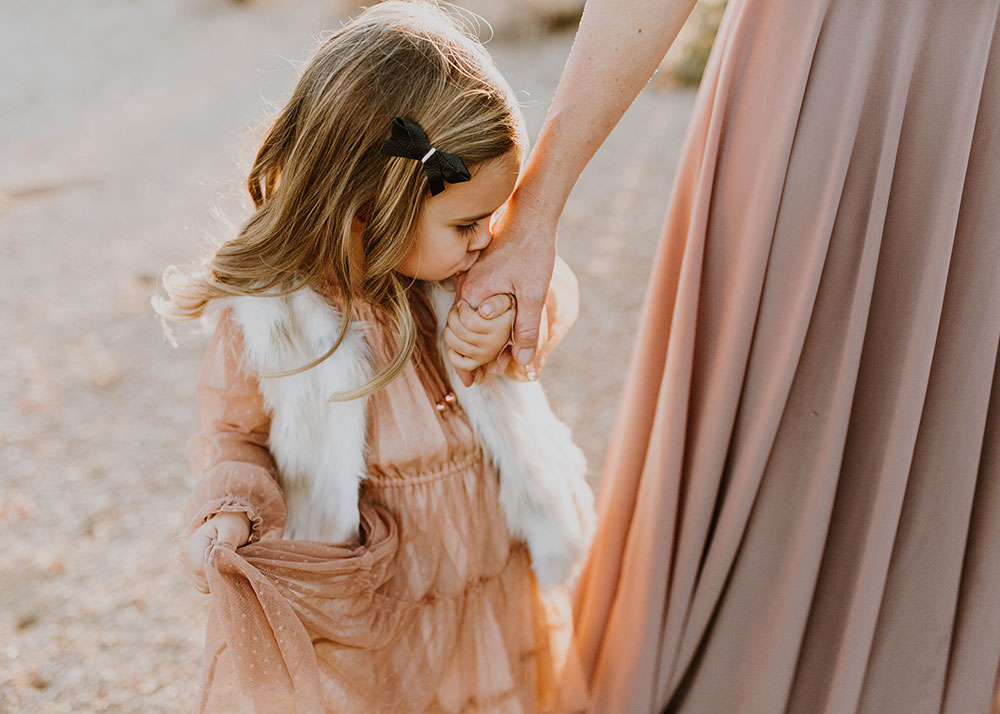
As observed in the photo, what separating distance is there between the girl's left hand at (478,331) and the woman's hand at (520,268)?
0.01m

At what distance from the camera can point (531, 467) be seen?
1.46 metres

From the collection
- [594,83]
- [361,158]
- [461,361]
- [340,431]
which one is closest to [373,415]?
[340,431]

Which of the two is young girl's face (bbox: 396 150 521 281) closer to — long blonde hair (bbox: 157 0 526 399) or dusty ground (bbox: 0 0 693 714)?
long blonde hair (bbox: 157 0 526 399)

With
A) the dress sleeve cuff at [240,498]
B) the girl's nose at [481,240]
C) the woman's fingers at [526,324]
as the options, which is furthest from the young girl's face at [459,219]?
the dress sleeve cuff at [240,498]

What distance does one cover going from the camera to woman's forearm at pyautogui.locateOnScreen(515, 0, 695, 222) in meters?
1.26

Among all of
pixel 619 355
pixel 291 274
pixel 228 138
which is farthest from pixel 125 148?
pixel 291 274

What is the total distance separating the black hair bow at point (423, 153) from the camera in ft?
3.83

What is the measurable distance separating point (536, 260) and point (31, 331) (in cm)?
286

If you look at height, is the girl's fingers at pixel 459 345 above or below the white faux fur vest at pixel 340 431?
above

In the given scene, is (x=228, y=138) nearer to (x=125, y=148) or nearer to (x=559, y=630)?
(x=125, y=148)

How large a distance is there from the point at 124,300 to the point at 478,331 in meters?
2.90

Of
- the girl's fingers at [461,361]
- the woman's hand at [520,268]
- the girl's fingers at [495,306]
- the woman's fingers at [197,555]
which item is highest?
the woman's hand at [520,268]

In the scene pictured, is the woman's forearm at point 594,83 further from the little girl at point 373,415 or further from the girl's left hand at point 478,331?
the girl's left hand at point 478,331

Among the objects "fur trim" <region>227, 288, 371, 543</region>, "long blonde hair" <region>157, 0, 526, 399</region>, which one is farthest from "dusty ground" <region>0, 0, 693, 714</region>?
"fur trim" <region>227, 288, 371, 543</region>
